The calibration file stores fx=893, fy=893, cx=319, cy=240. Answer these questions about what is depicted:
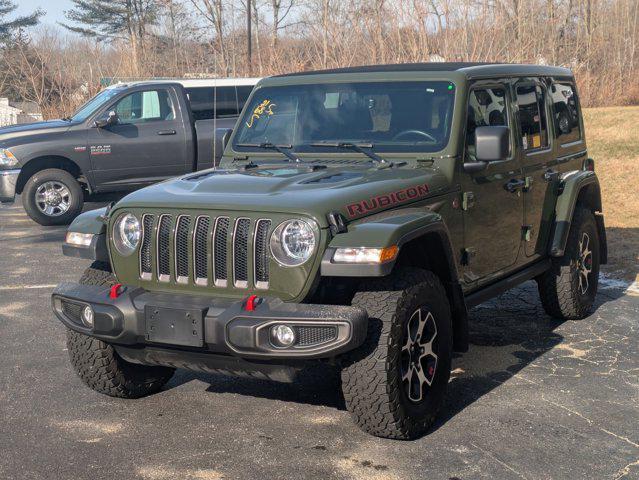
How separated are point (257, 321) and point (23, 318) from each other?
356cm

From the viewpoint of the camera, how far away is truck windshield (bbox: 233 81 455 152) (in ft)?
17.5

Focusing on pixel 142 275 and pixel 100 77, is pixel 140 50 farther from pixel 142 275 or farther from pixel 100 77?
pixel 142 275

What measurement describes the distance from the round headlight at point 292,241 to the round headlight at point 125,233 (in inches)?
33.1

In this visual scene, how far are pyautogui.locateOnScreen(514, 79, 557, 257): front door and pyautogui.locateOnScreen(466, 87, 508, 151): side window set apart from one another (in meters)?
0.21

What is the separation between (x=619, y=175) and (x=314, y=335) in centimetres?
1184

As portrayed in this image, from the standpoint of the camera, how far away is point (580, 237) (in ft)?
22.0

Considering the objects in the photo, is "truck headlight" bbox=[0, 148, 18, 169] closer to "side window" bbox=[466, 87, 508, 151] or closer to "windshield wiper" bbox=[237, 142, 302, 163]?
"windshield wiper" bbox=[237, 142, 302, 163]

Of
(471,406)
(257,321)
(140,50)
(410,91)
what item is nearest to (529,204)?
(410,91)

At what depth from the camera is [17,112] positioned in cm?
2605

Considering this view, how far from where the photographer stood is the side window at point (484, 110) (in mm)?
5402

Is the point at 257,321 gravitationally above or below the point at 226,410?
above

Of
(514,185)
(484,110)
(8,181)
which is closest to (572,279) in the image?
(514,185)

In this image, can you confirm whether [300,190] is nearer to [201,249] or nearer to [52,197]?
[201,249]

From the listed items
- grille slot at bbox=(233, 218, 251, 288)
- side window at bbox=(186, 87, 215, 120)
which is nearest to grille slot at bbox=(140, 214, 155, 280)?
grille slot at bbox=(233, 218, 251, 288)
